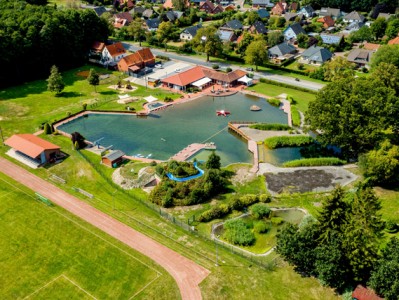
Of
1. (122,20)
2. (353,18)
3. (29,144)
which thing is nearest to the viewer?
(29,144)

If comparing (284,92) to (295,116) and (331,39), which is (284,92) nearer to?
(295,116)

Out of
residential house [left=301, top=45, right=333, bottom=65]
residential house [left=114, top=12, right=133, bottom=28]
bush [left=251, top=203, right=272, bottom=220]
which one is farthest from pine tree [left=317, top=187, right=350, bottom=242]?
residential house [left=114, top=12, right=133, bottom=28]

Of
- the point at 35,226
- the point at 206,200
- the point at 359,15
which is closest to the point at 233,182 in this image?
the point at 206,200

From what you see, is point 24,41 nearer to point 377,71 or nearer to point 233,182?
point 233,182

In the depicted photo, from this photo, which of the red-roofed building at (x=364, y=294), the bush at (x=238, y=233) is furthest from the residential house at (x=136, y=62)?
the red-roofed building at (x=364, y=294)

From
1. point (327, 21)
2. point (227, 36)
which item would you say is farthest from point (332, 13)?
point (227, 36)

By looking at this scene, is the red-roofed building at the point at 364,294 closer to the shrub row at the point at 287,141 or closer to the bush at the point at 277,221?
the bush at the point at 277,221

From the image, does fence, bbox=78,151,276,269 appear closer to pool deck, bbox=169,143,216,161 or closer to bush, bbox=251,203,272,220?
bush, bbox=251,203,272,220
